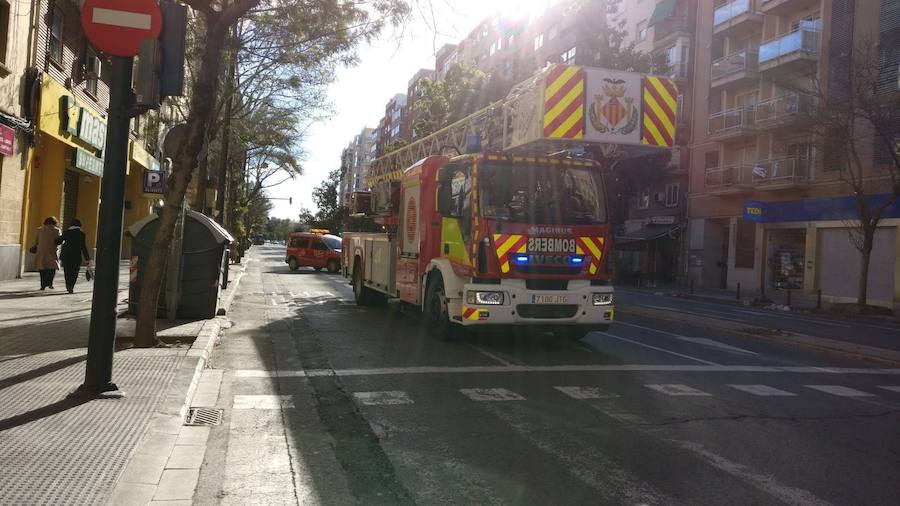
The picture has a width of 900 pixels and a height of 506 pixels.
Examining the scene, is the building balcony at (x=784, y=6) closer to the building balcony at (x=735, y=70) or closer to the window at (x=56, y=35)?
the building balcony at (x=735, y=70)

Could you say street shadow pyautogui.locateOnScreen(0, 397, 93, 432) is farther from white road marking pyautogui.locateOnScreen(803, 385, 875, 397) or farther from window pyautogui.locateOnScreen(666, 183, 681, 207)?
window pyautogui.locateOnScreen(666, 183, 681, 207)

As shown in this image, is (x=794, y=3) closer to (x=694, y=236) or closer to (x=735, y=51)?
(x=735, y=51)

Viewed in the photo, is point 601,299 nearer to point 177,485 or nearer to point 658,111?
point 658,111

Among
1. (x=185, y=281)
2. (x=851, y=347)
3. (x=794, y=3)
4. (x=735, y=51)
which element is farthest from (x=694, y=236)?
(x=185, y=281)

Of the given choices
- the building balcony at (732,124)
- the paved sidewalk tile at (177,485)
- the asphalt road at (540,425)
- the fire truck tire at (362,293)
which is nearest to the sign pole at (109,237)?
the asphalt road at (540,425)

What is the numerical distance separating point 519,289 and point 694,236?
28741 mm

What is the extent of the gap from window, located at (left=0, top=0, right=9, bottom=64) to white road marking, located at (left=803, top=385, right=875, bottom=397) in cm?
1548

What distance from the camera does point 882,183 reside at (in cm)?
2433

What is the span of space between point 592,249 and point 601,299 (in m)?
0.70

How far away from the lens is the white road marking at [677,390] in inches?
270

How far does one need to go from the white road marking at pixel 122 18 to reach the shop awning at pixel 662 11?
121ft

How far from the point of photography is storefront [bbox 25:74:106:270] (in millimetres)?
16281

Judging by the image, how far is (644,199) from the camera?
132ft

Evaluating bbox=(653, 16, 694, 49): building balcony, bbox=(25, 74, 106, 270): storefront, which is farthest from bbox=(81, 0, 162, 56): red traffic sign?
bbox=(653, 16, 694, 49): building balcony
